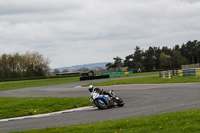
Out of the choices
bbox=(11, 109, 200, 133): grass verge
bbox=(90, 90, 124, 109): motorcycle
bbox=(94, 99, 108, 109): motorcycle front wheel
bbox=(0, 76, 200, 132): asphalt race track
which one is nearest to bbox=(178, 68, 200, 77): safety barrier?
bbox=(0, 76, 200, 132): asphalt race track

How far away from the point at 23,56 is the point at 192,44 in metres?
70.4

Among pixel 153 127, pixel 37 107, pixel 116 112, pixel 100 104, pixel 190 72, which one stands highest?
pixel 190 72

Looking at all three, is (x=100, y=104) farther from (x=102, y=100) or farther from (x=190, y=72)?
(x=190, y=72)

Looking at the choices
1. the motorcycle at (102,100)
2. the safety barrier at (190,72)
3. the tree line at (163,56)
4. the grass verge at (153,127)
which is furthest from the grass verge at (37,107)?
the tree line at (163,56)

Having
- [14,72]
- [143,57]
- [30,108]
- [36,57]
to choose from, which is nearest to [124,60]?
[143,57]

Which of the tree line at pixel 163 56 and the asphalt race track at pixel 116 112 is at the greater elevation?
the tree line at pixel 163 56

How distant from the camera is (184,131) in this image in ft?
23.0

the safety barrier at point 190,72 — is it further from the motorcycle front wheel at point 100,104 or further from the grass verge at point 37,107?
the motorcycle front wheel at point 100,104

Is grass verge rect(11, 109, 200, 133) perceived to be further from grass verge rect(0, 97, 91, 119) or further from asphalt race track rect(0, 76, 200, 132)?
grass verge rect(0, 97, 91, 119)

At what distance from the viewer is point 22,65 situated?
117 m

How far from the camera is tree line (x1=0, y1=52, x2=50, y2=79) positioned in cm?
11284

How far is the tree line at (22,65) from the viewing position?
11284 centimetres

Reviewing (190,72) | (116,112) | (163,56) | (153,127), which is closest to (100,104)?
(116,112)

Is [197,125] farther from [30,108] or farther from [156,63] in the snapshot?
[156,63]
